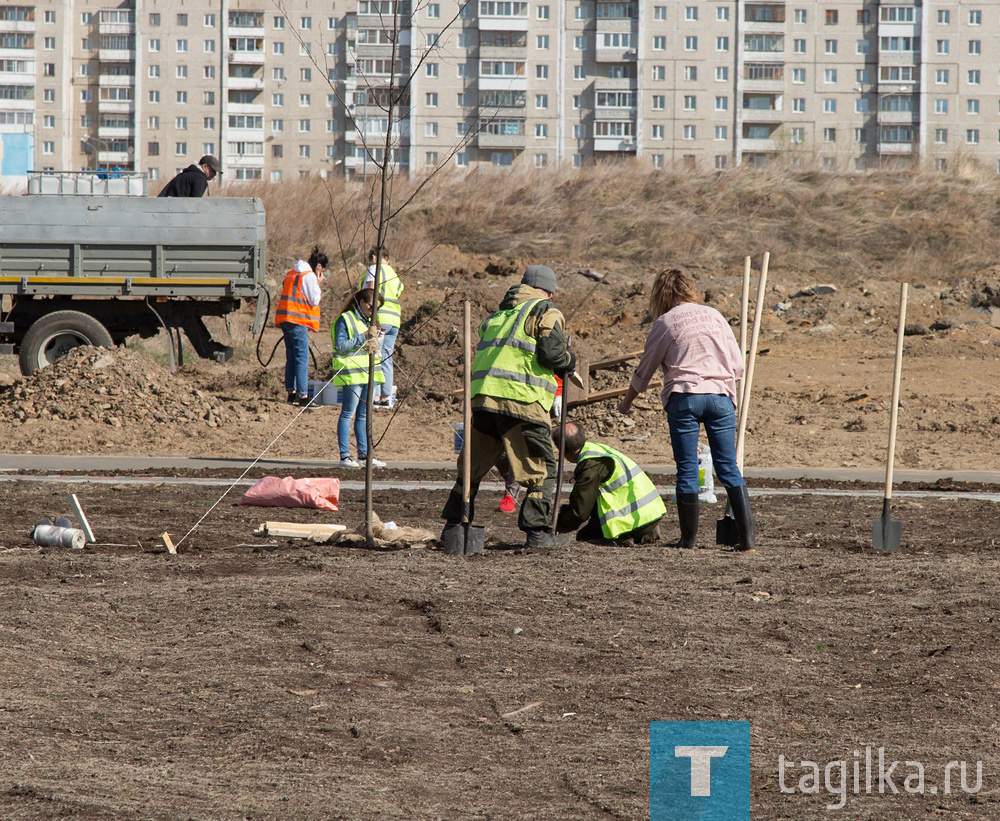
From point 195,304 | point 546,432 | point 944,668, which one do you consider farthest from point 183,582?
point 195,304

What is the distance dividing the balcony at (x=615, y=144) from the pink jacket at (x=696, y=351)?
72.8m

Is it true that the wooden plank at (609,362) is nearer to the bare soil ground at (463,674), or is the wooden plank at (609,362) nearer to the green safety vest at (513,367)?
the bare soil ground at (463,674)

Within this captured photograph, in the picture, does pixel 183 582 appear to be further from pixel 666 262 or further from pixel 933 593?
pixel 666 262

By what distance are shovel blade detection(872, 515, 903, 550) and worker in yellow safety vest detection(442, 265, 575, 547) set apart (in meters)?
2.08

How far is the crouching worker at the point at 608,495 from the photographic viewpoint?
737 cm

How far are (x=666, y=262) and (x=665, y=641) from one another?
27707mm

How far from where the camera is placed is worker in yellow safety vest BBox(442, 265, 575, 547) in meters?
6.94

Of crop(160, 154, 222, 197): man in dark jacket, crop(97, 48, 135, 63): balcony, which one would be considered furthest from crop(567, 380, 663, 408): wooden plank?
crop(97, 48, 135, 63): balcony

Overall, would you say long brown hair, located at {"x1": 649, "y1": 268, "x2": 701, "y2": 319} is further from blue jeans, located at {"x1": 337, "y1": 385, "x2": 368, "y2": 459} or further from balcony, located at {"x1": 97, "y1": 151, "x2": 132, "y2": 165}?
balcony, located at {"x1": 97, "y1": 151, "x2": 132, "y2": 165}

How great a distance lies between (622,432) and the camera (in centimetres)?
1551

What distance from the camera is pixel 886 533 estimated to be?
7.45 metres

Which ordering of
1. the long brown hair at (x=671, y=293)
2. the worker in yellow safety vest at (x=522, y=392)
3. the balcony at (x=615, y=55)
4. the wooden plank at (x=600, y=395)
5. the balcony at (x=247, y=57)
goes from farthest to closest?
the balcony at (x=247, y=57) → the balcony at (x=615, y=55) → the wooden plank at (x=600, y=395) → the long brown hair at (x=671, y=293) → the worker in yellow safety vest at (x=522, y=392)

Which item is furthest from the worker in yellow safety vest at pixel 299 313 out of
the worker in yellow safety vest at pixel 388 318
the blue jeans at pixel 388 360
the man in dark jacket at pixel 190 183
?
the man in dark jacket at pixel 190 183

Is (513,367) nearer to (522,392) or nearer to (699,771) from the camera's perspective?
(522,392)
